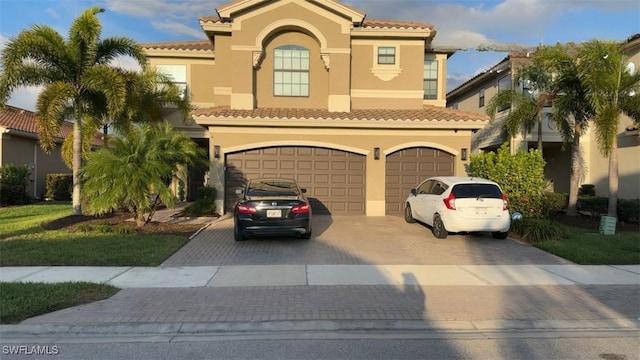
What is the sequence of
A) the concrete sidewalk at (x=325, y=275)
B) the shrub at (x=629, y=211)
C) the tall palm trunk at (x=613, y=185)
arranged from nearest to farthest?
the concrete sidewalk at (x=325, y=275), the tall palm trunk at (x=613, y=185), the shrub at (x=629, y=211)

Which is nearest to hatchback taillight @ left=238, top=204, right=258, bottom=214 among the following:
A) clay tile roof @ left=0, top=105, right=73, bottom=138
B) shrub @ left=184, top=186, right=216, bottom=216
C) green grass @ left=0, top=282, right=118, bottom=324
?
green grass @ left=0, top=282, right=118, bottom=324

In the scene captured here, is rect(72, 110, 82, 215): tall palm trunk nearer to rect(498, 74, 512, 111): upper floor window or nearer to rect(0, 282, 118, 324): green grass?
rect(0, 282, 118, 324): green grass

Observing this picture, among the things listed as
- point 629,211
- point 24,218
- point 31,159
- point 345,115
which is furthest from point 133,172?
point 629,211

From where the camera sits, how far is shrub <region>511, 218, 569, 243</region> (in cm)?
1180

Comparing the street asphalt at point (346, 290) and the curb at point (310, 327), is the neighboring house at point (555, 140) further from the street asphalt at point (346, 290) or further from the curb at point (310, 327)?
the curb at point (310, 327)

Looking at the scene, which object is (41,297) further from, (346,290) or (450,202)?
(450,202)

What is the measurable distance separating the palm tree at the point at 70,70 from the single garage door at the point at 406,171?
9.35 m

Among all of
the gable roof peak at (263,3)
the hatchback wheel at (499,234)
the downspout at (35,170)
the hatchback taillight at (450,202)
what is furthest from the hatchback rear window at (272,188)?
the downspout at (35,170)

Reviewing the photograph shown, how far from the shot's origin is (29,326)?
17.9 ft

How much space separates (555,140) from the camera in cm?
2098

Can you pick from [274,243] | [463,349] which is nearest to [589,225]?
[274,243]

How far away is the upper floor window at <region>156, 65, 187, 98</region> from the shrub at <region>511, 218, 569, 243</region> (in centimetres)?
1411

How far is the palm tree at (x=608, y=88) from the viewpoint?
507 inches

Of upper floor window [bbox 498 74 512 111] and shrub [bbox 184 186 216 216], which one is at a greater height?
upper floor window [bbox 498 74 512 111]
